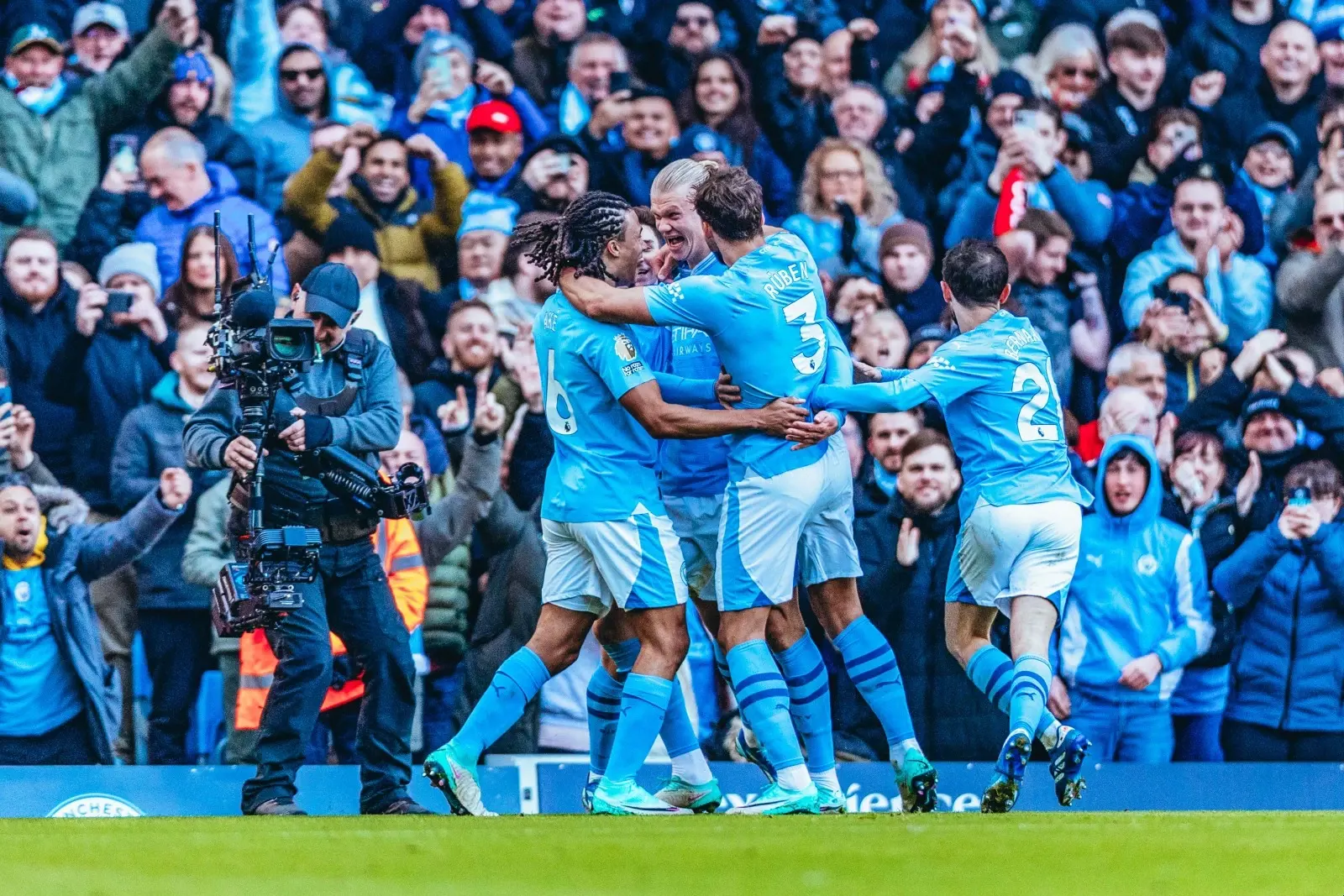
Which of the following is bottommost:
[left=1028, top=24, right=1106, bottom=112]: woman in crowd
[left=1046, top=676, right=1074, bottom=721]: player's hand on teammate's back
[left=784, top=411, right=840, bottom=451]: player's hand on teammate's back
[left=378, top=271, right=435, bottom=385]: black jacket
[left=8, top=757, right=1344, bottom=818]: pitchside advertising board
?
[left=8, top=757, right=1344, bottom=818]: pitchside advertising board

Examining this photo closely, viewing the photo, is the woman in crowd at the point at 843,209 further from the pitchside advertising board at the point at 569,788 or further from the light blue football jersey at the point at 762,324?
the light blue football jersey at the point at 762,324

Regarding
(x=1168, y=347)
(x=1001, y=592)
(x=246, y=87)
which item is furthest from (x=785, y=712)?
(x=246, y=87)

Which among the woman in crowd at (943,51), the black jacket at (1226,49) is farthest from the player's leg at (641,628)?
the black jacket at (1226,49)

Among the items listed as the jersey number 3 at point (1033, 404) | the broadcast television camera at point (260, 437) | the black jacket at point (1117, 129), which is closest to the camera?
the broadcast television camera at point (260, 437)

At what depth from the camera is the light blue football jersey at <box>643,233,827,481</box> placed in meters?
6.15

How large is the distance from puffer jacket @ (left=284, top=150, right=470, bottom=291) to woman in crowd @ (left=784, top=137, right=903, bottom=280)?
6.01 ft

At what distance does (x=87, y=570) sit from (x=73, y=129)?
2.41m

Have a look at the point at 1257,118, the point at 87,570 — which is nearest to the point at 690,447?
the point at 87,570

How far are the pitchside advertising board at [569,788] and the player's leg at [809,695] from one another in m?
2.17

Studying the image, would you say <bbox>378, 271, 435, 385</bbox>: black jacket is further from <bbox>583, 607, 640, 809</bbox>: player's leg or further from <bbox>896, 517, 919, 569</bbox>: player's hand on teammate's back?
<bbox>583, 607, 640, 809</bbox>: player's leg

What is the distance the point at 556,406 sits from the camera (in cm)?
623

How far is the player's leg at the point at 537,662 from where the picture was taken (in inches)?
237

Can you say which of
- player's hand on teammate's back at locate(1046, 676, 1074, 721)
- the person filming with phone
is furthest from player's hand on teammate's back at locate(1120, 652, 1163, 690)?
the person filming with phone

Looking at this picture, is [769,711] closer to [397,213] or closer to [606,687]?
[606,687]
